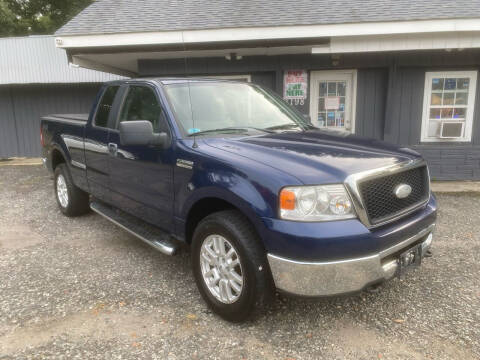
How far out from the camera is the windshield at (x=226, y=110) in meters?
3.28

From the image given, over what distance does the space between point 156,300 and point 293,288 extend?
141 cm

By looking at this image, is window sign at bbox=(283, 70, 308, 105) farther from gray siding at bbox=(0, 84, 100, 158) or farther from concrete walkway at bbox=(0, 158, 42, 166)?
concrete walkway at bbox=(0, 158, 42, 166)

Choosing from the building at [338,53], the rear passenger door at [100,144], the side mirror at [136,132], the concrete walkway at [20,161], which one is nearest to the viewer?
the side mirror at [136,132]

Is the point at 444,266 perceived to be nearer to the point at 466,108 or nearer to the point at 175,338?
the point at 175,338

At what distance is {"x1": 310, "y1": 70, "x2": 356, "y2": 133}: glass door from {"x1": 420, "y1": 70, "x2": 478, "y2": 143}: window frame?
1558 millimetres

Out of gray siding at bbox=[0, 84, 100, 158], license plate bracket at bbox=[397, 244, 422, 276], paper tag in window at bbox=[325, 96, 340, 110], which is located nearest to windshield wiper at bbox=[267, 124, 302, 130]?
license plate bracket at bbox=[397, 244, 422, 276]

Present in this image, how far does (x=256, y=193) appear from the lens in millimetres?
2416

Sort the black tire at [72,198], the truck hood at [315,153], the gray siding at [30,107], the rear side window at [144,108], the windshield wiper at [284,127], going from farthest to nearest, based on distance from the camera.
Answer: the gray siding at [30,107] → the black tire at [72,198] → the windshield wiper at [284,127] → the rear side window at [144,108] → the truck hood at [315,153]

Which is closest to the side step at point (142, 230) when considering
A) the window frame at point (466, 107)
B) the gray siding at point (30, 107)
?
the window frame at point (466, 107)

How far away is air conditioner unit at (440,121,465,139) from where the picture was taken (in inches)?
311

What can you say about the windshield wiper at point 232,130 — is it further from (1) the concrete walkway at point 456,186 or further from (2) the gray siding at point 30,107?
(2) the gray siding at point 30,107

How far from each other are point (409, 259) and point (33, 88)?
41.1ft

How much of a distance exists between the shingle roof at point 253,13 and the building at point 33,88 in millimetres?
3583

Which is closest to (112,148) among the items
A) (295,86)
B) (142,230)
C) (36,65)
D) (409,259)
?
(142,230)
